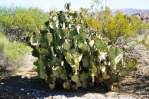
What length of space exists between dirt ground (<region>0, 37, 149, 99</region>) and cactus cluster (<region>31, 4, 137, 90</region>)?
0.22 meters

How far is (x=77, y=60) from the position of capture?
8320 millimetres

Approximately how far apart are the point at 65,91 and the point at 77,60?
0.85m

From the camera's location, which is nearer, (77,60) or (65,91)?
(77,60)

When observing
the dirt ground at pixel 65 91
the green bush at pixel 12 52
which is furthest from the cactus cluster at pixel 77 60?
the green bush at pixel 12 52

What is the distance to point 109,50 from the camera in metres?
8.41

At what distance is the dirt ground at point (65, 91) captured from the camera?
26.8ft

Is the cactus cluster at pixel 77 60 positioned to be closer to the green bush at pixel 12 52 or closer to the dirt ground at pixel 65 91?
the dirt ground at pixel 65 91

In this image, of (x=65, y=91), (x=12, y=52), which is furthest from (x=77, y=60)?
(x=12, y=52)

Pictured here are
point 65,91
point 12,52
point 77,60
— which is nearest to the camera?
point 77,60

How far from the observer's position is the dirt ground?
26.8 feet

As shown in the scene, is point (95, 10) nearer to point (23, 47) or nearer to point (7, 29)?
point (23, 47)

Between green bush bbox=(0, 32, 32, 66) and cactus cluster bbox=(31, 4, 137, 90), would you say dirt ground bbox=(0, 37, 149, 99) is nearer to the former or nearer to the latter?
cactus cluster bbox=(31, 4, 137, 90)

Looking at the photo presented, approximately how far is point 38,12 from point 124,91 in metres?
8.95

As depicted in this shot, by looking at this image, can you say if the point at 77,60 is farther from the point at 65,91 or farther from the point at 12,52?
the point at 12,52
